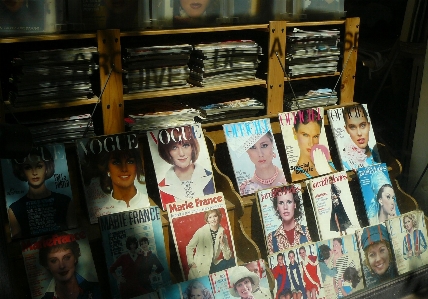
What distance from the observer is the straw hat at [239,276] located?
95.3 inches

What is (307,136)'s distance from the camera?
9.50 ft

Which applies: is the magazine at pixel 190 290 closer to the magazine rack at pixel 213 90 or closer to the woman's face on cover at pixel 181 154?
the magazine rack at pixel 213 90

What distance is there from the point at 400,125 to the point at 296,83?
778 mm

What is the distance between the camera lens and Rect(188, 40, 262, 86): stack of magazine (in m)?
2.76

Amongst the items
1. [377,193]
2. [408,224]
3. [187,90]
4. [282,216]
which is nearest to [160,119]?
[187,90]

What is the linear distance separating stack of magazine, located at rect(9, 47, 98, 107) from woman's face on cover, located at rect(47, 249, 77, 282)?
0.70m

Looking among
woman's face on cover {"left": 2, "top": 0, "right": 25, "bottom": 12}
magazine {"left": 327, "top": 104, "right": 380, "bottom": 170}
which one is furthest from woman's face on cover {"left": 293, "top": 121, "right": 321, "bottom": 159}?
woman's face on cover {"left": 2, "top": 0, "right": 25, "bottom": 12}

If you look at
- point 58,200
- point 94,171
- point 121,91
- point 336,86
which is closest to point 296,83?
point 336,86

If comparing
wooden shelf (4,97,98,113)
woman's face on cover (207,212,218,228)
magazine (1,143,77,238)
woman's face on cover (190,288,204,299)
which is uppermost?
wooden shelf (4,97,98,113)

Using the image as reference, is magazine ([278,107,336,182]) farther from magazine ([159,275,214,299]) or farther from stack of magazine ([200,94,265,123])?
magazine ([159,275,214,299])

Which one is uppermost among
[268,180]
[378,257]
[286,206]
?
[268,180]

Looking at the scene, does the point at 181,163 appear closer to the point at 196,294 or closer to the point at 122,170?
the point at 122,170

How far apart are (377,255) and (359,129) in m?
0.73

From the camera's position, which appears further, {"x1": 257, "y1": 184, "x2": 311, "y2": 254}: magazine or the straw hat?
{"x1": 257, "y1": 184, "x2": 311, "y2": 254}: magazine
